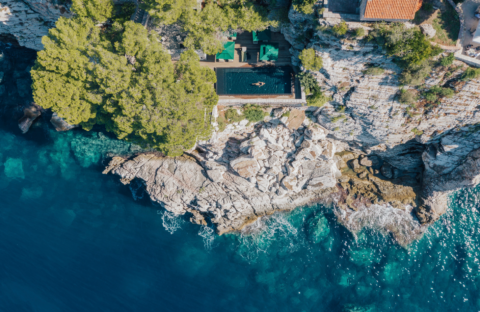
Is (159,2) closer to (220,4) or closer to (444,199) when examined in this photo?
(220,4)

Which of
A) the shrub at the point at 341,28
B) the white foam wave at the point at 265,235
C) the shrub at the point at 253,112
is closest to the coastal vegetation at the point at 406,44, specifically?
the shrub at the point at 341,28

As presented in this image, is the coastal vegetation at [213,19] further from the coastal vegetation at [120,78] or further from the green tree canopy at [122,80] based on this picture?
the green tree canopy at [122,80]

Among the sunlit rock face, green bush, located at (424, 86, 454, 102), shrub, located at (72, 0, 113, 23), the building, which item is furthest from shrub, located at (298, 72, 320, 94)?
the sunlit rock face

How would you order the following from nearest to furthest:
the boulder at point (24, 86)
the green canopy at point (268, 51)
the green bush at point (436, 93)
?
the green bush at point (436, 93) < the green canopy at point (268, 51) < the boulder at point (24, 86)

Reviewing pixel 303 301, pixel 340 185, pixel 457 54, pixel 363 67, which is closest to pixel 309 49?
pixel 363 67

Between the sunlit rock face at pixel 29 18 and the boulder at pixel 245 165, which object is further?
the boulder at pixel 245 165

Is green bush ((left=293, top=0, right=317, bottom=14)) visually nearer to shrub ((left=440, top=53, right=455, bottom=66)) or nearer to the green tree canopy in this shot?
the green tree canopy
